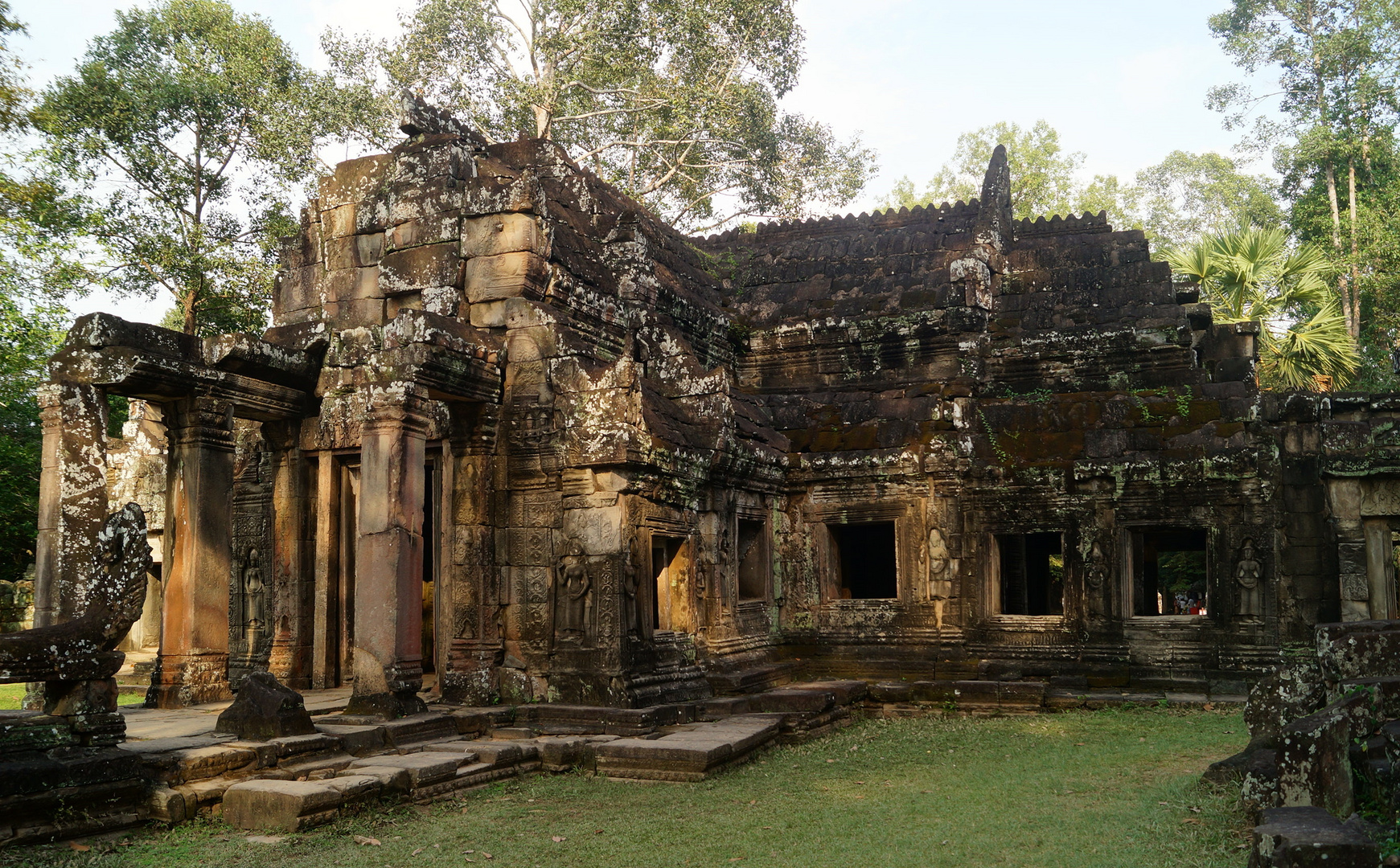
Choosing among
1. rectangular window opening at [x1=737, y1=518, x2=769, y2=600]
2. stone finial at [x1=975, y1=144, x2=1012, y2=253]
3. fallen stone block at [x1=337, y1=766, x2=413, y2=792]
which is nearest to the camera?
fallen stone block at [x1=337, y1=766, x2=413, y2=792]

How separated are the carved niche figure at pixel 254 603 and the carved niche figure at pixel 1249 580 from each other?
10.1m

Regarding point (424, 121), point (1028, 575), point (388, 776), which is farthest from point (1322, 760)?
point (1028, 575)

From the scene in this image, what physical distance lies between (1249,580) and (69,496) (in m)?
10.9

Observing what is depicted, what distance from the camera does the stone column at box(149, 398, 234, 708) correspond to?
30.5 ft

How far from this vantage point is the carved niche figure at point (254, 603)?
1088 cm

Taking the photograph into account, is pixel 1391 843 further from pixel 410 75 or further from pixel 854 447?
pixel 410 75

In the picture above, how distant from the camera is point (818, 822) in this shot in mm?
6602

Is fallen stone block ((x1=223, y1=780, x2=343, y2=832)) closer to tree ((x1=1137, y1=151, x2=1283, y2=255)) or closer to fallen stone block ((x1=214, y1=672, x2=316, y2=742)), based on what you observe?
fallen stone block ((x1=214, y1=672, x2=316, y2=742))

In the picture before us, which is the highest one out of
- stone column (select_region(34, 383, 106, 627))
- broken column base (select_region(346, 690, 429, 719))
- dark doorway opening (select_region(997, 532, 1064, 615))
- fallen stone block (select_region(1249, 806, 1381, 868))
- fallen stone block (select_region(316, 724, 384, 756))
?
stone column (select_region(34, 383, 106, 627))

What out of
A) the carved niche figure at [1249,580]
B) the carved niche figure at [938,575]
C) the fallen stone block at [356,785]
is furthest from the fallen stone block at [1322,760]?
the carved niche figure at [938,575]

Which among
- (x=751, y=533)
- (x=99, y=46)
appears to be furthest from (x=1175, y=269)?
(x=99, y=46)

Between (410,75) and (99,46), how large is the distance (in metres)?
6.09

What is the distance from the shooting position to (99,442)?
7.56 meters

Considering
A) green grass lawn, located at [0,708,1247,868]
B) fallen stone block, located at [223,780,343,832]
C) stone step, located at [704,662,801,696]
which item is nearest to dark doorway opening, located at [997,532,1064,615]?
stone step, located at [704,662,801,696]
